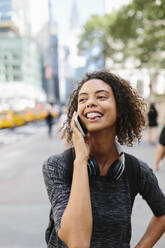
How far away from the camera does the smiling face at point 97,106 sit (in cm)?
121

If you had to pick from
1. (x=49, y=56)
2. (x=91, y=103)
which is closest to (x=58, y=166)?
(x=91, y=103)

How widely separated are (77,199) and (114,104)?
530 millimetres

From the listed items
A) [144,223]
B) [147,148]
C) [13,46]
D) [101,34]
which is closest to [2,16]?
[13,46]

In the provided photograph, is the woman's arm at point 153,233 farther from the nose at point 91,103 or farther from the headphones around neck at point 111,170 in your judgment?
the nose at point 91,103

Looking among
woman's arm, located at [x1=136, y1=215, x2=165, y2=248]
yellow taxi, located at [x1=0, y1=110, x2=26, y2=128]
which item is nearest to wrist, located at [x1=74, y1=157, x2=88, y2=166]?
woman's arm, located at [x1=136, y1=215, x2=165, y2=248]

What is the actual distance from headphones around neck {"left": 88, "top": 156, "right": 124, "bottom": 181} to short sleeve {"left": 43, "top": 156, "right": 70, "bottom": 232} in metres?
0.12

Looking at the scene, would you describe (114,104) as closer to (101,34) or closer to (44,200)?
(44,200)

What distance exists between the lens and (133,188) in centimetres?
123

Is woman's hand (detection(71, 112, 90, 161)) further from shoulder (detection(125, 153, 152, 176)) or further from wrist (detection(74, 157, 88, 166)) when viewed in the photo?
shoulder (detection(125, 153, 152, 176))

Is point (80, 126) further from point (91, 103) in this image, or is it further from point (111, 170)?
point (111, 170)

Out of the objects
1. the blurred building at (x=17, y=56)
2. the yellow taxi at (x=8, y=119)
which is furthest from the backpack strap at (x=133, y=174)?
the blurred building at (x=17, y=56)

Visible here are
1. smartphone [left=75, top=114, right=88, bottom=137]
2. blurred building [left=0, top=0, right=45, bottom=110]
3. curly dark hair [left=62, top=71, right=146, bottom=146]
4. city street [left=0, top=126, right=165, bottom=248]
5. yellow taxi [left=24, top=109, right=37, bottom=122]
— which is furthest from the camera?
blurred building [left=0, top=0, right=45, bottom=110]

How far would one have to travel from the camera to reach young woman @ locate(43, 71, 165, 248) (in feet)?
3.25

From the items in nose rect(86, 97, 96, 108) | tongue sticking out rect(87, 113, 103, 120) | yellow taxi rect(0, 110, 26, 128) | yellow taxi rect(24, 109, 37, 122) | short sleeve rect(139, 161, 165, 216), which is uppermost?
nose rect(86, 97, 96, 108)
